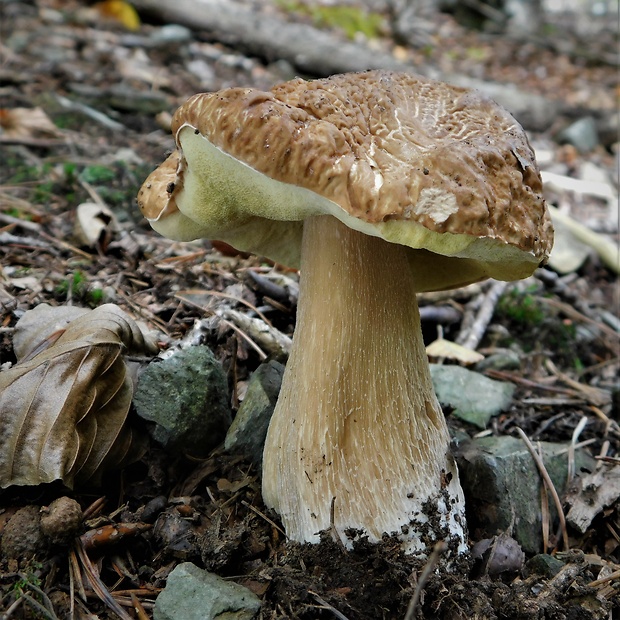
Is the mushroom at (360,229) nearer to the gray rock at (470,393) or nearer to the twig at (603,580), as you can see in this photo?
the twig at (603,580)

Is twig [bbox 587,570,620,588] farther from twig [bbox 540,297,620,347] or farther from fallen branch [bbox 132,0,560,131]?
fallen branch [bbox 132,0,560,131]

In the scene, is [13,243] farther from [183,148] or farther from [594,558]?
[594,558]

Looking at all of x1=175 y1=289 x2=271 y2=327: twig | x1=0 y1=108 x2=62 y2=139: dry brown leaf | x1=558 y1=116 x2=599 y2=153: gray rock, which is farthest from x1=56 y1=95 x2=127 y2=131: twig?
x1=558 y1=116 x2=599 y2=153: gray rock

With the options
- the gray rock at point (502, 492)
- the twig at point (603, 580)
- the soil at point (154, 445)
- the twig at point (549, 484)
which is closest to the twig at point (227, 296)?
the soil at point (154, 445)

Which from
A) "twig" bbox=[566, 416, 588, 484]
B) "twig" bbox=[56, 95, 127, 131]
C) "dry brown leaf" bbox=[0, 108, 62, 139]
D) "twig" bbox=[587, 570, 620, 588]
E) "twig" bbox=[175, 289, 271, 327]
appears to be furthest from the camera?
"twig" bbox=[56, 95, 127, 131]

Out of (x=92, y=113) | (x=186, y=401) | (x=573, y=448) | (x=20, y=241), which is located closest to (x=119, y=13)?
(x=92, y=113)

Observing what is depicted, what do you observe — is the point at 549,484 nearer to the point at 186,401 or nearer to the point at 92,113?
the point at 186,401
